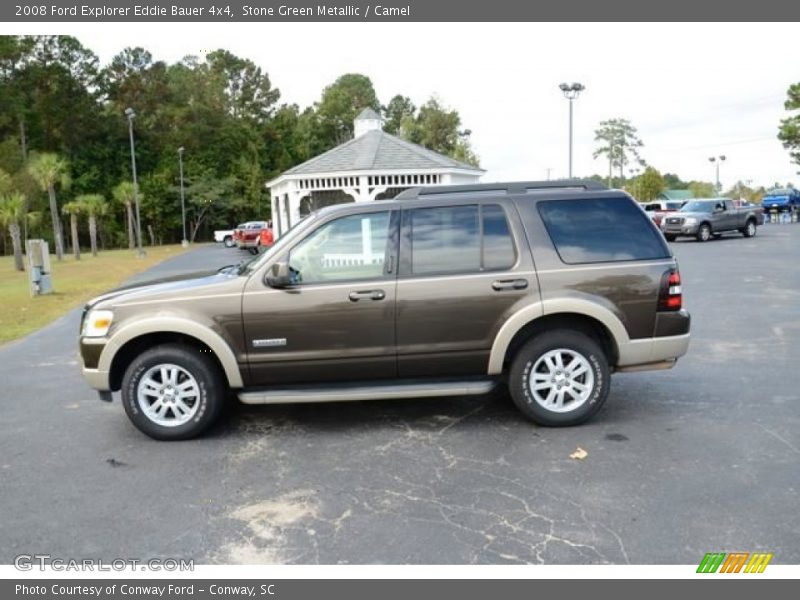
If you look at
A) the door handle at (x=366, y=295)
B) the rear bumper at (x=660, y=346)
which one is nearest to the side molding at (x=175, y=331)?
the door handle at (x=366, y=295)

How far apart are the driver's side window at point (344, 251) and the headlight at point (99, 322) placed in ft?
4.99

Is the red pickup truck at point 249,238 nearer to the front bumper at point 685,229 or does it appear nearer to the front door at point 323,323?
the front bumper at point 685,229

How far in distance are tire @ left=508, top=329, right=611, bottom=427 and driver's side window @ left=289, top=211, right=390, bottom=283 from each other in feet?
4.61

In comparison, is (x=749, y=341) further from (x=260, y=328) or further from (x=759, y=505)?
(x=260, y=328)

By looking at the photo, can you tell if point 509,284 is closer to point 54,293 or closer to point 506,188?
point 506,188

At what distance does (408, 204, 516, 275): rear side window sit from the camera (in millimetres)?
5391

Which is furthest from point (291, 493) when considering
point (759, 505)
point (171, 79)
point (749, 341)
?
point (171, 79)

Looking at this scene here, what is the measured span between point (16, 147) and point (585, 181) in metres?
56.4

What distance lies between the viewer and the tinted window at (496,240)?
17.7 feet

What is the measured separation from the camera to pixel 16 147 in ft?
169

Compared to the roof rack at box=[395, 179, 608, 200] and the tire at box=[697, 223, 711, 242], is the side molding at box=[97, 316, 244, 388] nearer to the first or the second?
the roof rack at box=[395, 179, 608, 200]

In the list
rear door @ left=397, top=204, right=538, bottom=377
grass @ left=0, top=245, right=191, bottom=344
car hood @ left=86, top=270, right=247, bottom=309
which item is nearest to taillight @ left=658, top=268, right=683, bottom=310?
rear door @ left=397, top=204, right=538, bottom=377

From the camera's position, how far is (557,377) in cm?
543

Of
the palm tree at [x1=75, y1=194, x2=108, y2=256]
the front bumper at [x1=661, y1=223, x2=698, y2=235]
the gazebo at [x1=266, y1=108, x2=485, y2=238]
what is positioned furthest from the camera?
the palm tree at [x1=75, y1=194, x2=108, y2=256]
